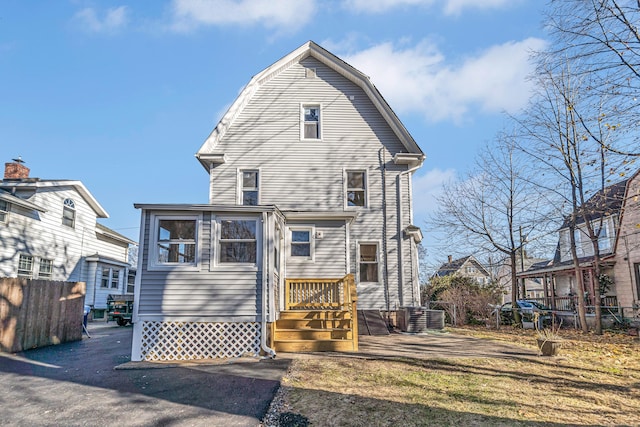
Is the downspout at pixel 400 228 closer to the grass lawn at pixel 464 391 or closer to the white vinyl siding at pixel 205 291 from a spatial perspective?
the grass lawn at pixel 464 391

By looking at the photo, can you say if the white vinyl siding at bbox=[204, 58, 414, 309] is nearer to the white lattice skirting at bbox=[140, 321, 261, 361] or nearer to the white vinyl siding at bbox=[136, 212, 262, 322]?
the white vinyl siding at bbox=[136, 212, 262, 322]

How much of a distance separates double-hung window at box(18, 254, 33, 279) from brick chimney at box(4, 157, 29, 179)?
12.3 feet

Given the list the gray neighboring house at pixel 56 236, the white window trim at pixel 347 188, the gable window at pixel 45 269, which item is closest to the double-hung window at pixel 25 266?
the gray neighboring house at pixel 56 236

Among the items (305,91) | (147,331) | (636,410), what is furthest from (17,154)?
(636,410)

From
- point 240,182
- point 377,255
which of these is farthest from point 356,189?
point 240,182

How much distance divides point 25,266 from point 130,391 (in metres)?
13.1

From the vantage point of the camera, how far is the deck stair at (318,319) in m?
8.73

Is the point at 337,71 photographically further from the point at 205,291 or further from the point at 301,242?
the point at 205,291

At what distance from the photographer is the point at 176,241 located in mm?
8547

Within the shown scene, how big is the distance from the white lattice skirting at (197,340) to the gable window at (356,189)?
6.63m

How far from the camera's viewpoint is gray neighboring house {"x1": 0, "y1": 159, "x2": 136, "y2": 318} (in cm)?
1474

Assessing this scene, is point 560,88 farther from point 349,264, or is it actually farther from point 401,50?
point 349,264

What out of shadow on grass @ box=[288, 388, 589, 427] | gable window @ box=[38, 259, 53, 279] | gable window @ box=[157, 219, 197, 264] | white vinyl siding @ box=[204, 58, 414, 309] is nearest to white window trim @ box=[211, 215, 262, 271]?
gable window @ box=[157, 219, 197, 264]

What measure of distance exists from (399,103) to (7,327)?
42.1ft
